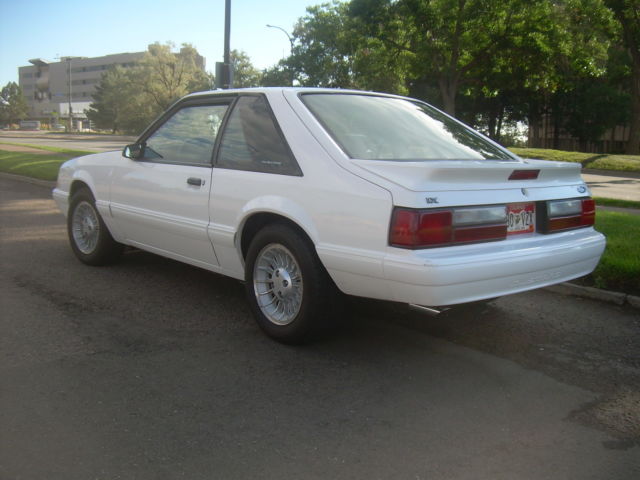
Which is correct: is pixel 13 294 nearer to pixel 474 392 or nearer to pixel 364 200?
pixel 364 200

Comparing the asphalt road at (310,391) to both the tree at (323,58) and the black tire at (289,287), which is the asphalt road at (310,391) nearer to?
the black tire at (289,287)

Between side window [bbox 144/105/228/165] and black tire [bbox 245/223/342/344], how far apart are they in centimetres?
93

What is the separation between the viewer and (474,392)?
11.1ft

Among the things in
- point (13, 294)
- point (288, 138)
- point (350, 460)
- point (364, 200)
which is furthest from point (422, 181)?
point (13, 294)

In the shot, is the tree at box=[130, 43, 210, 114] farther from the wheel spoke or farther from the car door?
the wheel spoke

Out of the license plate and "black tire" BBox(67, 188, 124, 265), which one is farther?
"black tire" BBox(67, 188, 124, 265)

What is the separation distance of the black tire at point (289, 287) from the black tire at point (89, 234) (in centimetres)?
226

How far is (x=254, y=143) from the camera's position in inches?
168

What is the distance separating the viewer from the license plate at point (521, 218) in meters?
3.69

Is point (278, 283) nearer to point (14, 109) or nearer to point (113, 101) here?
point (113, 101)

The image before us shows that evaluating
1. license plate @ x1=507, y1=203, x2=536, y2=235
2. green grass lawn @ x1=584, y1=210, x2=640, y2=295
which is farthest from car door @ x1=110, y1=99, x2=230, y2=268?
green grass lawn @ x1=584, y1=210, x2=640, y2=295

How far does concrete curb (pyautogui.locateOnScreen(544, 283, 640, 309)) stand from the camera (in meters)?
5.05

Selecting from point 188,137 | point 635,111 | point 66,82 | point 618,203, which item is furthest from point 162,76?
point 66,82

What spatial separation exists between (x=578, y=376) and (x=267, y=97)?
8.75ft
